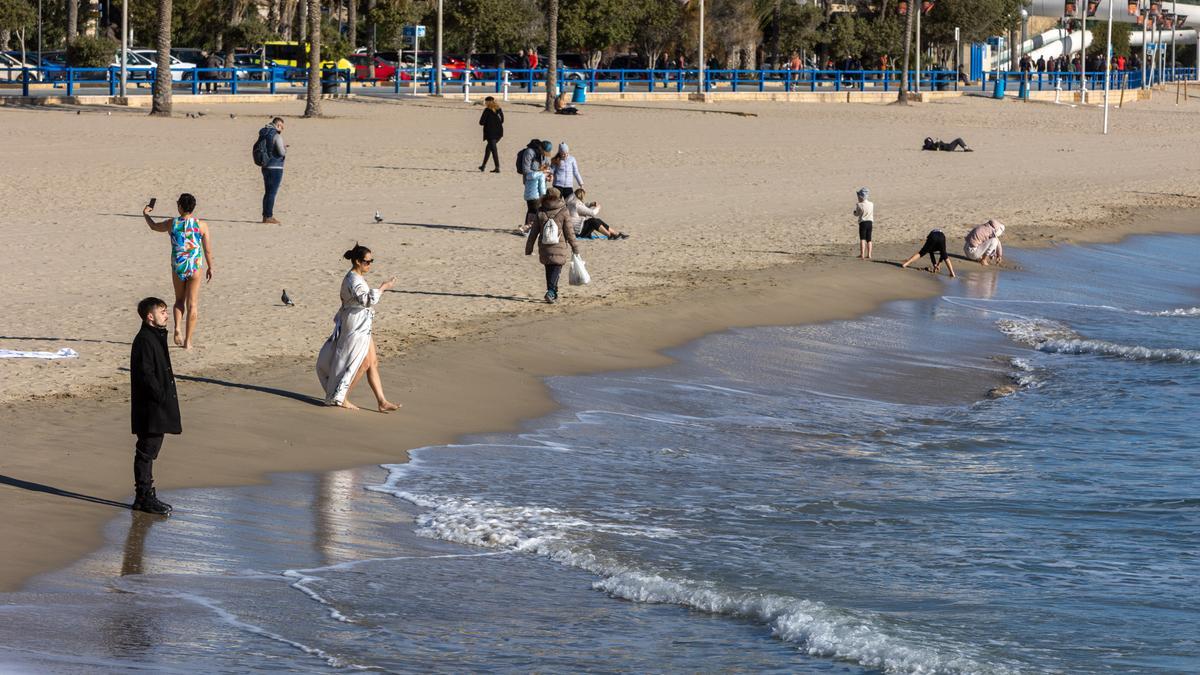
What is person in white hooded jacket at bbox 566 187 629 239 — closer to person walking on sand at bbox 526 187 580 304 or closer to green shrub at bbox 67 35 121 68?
person walking on sand at bbox 526 187 580 304

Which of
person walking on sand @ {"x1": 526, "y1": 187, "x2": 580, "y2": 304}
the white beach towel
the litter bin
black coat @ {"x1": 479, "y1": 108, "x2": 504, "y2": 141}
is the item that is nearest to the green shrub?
the litter bin

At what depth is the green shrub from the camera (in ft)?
168

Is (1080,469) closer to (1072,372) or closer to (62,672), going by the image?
(1072,372)

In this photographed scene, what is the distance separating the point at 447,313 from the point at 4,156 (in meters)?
17.0

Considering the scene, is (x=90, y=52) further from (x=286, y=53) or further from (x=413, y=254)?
(x=413, y=254)

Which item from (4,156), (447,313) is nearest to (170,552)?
(447,313)

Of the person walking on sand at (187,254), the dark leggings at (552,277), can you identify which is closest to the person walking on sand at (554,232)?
the dark leggings at (552,277)

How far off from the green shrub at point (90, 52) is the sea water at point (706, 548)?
41.1m

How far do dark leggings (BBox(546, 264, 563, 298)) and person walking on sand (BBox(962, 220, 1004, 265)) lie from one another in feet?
25.1

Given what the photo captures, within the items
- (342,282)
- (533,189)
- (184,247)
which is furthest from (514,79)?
(184,247)

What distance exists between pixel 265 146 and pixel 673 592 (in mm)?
13973

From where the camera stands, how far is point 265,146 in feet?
68.8

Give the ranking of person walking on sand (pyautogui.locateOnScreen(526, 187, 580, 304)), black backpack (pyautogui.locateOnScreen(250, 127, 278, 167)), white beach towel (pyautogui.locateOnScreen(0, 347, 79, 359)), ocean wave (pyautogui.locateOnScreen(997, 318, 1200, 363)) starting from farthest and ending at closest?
black backpack (pyautogui.locateOnScreen(250, 127, 278, 167)) < ocean wave (pyautogui.locateOnScreen(997, 318, 1200, 363)) < person walking on sand (pyautogui.locateOnScreen(526, 187, 580, 304)) < white beach towel (pyautogui.locateOnScreen(0, 347, 79, 359))

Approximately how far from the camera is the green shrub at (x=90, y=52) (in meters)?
51.3
